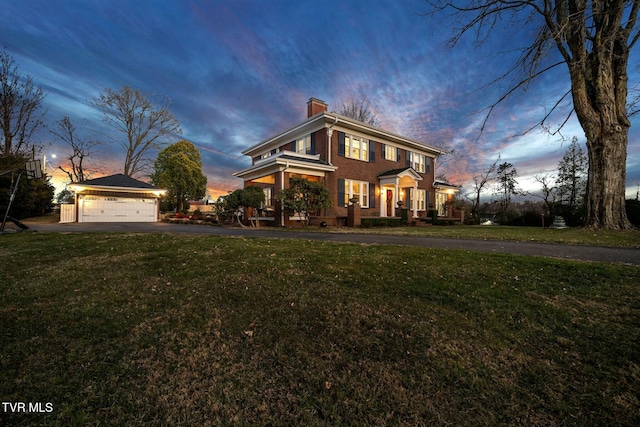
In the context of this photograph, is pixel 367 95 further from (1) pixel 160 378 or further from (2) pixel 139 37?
(1) pixel 160 378

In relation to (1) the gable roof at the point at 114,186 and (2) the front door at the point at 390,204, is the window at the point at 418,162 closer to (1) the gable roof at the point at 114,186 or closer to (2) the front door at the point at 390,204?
(2) the front door at the point at 390,204

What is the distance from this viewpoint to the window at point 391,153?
66.0ft

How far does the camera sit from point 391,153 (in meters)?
20.5

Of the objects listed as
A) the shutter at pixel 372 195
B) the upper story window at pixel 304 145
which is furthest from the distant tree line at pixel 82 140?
the shutter at pixel 372 195

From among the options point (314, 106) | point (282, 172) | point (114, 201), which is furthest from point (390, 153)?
point (114, 201)

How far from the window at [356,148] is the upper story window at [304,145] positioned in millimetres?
2439

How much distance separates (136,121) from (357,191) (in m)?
25.3

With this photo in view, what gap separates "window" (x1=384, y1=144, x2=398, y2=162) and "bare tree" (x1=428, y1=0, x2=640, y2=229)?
10.00 m

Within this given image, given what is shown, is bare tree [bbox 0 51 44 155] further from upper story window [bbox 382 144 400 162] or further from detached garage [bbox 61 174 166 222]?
upper story window [bbox 382 144 400 162]

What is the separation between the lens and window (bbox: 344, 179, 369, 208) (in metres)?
17.6

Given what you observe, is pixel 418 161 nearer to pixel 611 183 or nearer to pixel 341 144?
pixel 341 144

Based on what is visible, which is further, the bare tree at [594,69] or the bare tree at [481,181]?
the bare tree at [481,181]

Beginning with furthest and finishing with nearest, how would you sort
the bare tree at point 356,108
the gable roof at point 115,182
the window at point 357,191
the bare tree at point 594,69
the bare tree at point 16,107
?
1. the bare tree at point 356,108
2. the bare tree at point 16,107
3. the gable roof at point 115,182
4. the window at point 357,191
5. the bare tree at point 594,69

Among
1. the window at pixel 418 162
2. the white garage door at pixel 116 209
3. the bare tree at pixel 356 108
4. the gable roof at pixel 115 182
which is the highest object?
the bare tree at pixel 356 108
